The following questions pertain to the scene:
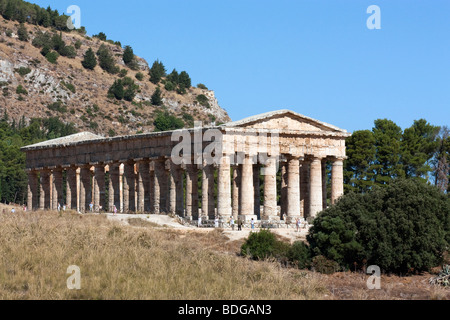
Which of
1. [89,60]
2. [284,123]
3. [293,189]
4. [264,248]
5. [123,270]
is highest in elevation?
[89,60]

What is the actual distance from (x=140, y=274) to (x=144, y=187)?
132ft

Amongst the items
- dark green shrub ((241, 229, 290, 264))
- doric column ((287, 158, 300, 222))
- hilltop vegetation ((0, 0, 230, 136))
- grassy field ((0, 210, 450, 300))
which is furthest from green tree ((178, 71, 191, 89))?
grassy field ((0, 210, 450, 300))

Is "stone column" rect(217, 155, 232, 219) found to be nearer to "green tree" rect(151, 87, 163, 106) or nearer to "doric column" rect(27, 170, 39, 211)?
"doric column" rect(27, 170, 39, 211)

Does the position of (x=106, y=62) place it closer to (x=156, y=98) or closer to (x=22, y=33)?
(x=156, y=98)

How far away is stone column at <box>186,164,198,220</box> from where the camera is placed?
214 feet

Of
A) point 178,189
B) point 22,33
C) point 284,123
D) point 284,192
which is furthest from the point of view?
point 22,33

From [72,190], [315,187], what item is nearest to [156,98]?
[72,190]

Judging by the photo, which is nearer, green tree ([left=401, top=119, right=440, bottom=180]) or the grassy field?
the grassy field

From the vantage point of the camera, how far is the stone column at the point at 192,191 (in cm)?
6531

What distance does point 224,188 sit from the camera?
195ft

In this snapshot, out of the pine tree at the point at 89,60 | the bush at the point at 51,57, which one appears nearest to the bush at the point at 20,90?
the bush at the point at 51,57

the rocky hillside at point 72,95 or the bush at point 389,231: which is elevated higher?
the rocky hillside at point 72,95

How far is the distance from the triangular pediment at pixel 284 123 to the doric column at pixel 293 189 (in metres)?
2.67

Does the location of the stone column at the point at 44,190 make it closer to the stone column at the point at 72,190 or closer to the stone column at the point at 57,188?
the stone column at the point at 57,188
